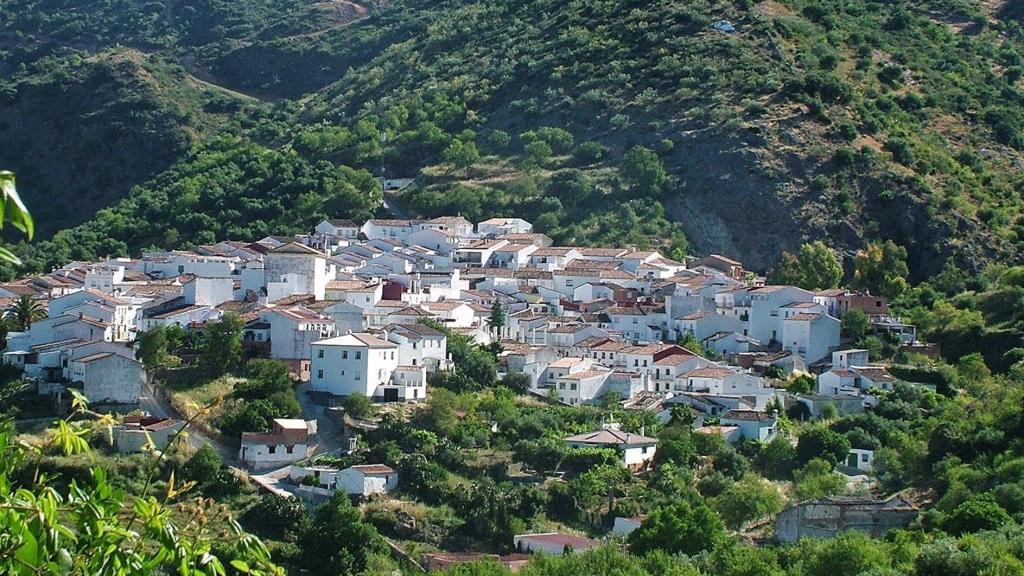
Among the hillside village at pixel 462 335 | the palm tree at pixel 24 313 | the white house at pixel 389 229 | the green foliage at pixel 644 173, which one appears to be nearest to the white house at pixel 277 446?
the hillside village at pixel 462 335

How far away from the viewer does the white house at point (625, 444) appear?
129ft

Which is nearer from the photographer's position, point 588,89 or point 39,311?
point 39,311

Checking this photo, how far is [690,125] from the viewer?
6900 centimetres

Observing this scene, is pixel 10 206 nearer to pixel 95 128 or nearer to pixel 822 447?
pixel 822 447

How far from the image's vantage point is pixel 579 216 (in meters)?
64.6

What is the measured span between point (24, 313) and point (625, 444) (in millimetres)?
18194

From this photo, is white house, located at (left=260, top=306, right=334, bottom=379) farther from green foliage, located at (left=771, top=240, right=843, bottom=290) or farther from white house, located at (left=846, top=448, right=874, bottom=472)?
green foliage, located at (left=771, top=240, right=843, bottom=290)

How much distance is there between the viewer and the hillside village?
4034 centimetres

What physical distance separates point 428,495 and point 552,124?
3667 centimetres

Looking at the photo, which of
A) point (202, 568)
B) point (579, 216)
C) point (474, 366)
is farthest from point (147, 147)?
point (202, 568)

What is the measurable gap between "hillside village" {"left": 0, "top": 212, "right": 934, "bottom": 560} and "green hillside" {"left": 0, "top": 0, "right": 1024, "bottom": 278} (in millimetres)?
7437

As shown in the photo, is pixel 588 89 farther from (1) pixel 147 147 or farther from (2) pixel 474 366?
(2) pixel 474 366

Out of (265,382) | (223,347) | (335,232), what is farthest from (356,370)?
(335,232)

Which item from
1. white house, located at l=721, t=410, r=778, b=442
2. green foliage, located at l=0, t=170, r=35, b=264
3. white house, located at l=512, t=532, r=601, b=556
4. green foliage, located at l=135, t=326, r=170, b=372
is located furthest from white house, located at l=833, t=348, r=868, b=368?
green foliage, located at l=0, t=170, r=35, b=264
